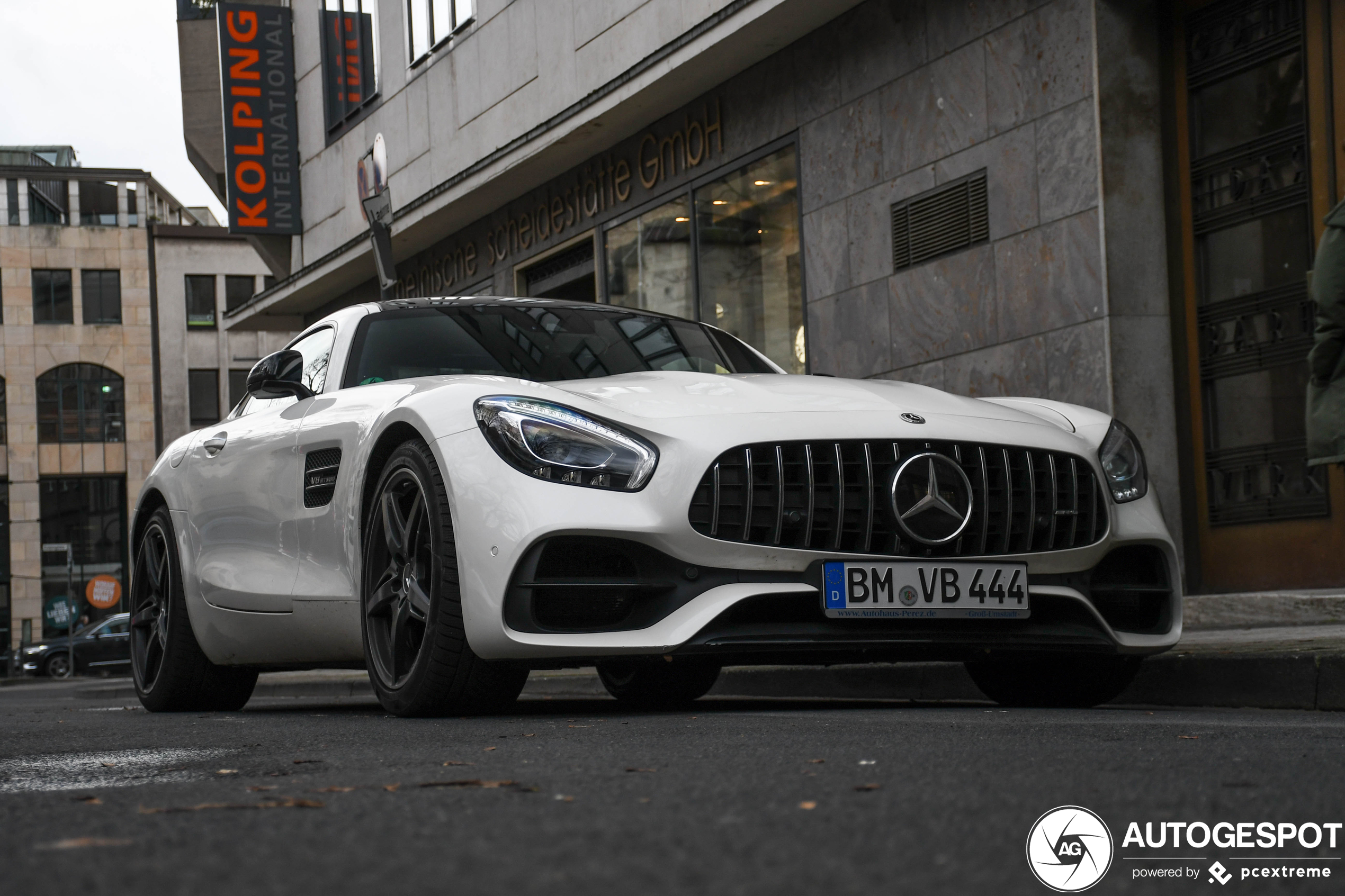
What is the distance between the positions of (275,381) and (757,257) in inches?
330

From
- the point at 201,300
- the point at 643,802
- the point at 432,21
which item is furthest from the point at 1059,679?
the point at 201,300

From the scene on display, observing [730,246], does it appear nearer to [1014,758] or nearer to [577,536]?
[577,536]

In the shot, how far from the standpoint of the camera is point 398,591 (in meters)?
4.94

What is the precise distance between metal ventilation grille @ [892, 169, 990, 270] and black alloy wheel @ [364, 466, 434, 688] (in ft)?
22.6

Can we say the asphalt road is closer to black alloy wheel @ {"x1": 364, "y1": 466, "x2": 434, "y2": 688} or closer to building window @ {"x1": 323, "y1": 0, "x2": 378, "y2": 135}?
black alloy wheel @ {"x1": 364, "y1": 466, "x2": 434, "y2": 688}

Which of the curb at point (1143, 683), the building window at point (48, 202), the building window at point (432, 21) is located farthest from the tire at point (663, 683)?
the building window at point (48, 202)

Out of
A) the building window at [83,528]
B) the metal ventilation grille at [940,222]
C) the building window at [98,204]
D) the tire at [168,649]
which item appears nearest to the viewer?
the tire at [168,649]

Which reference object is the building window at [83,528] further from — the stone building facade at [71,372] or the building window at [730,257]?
the building window at [730,257]

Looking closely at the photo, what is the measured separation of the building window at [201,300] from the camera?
5791 cm

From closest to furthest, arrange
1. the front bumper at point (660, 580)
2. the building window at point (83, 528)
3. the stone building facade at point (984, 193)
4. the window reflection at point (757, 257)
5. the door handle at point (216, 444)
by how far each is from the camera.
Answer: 1. the front bumper at point (660, 580)
2. the door handle at point (216, 444)
3. the stone building facade at point (984, 193)
4. the window reflection at point (757, 257)
5. the building window at point (83, 528)

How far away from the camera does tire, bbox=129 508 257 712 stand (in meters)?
6.56

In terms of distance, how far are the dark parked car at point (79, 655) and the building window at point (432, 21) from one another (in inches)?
826

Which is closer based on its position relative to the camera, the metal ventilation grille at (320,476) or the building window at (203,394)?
the metal ventilation grille at (320,476)

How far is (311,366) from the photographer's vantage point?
6.29 meters
